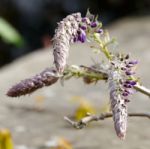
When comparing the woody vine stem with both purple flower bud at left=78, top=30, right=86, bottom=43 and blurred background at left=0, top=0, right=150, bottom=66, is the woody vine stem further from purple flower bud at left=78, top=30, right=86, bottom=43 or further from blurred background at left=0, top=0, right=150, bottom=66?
blurred background at left=0, top=0, right=150, bottom=66

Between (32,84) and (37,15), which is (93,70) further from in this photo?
(37,15)

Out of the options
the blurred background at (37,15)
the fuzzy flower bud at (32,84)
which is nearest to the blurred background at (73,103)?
the blurred background at (37,15)

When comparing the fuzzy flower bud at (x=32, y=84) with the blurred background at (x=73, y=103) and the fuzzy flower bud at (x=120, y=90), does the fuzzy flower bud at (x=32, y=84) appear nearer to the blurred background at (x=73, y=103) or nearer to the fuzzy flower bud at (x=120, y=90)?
the fuzzy flower bud at (x=120, y=90)

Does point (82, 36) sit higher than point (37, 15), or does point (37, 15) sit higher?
point (37, 15)

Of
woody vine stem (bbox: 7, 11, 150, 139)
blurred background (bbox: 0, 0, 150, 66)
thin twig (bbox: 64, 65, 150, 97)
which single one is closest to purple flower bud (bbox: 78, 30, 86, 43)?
woody vine stem (bbox: 7, 11, 150, 139)

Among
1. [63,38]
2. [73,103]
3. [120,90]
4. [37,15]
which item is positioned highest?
[37,15]

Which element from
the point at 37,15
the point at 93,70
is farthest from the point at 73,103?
the point at 37,15

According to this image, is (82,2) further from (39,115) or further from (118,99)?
(118,99)

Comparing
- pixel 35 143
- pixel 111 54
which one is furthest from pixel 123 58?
pixel 35 143
